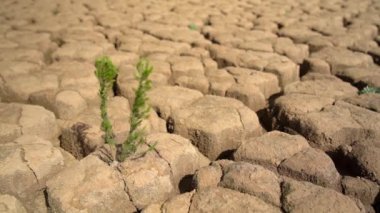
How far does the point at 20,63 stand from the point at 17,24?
131 cm

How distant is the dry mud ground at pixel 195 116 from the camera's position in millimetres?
1647

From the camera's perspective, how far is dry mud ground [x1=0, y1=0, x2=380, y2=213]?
1.65 meters

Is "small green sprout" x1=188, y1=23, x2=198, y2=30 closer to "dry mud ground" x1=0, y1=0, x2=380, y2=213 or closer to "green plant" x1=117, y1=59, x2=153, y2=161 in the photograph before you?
"dry mud ground" x1=0, y1=0, x2=380, y2=213

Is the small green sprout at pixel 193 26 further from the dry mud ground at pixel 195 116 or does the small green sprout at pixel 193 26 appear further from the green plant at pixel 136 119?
the green plant at pixel 136 119

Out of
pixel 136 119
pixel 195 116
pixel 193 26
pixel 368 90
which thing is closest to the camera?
pixel 136 119

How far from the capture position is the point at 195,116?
2285mm

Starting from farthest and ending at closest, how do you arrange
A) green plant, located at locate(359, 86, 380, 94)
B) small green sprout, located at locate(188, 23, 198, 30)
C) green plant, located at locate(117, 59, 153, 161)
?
small green sprout, located at locate(188, 23, 198, 30) < green plant, located at locate(359, 86, 380, 94) < green plant, located at locate(117, 59, 153, 161)

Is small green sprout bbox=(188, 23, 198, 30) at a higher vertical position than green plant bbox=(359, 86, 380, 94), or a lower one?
lower

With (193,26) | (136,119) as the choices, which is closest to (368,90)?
(136,119)

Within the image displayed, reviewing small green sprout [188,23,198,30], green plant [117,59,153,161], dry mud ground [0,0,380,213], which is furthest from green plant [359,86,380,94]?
small green sprout [188,23,198,30]

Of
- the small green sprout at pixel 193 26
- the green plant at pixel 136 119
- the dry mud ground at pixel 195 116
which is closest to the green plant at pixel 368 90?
the dry mud ground at pixel 195 116

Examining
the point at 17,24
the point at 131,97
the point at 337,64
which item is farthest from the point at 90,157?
the point at 17,24

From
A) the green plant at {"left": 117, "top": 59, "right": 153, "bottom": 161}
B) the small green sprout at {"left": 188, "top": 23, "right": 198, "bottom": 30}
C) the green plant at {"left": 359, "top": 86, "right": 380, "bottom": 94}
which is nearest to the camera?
the green plant at {"left": 117, "top": 59, "right": 153, "bottom": 161}

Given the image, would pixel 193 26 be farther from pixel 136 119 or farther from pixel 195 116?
pixel 136 119
